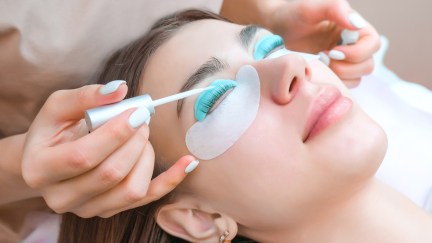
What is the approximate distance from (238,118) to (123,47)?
0.36 m

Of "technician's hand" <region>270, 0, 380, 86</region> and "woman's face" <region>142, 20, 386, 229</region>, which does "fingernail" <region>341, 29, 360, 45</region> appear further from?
"woman's face" <region>142, 20, 386, 229</region>

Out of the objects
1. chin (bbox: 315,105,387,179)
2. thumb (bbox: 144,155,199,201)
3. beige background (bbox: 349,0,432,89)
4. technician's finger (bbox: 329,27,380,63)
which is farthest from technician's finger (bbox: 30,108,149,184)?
beige background (bbox: 349,0,432,89)

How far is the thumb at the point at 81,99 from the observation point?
29.2 inches

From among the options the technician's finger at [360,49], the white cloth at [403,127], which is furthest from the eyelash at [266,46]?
the white cloth at [403,127]

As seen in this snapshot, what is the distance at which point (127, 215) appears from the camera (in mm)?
1054

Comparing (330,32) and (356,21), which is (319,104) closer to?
(356,21)

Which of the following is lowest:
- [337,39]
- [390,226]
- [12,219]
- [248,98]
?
[12,219]

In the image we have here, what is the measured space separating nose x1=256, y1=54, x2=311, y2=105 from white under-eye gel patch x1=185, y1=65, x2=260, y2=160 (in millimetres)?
19

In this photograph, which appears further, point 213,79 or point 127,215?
point 127,215

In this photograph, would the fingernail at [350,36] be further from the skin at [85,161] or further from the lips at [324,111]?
the skin at [85,161]

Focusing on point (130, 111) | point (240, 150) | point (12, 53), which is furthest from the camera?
point (12, 53)

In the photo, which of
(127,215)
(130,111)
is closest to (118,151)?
(130,111)

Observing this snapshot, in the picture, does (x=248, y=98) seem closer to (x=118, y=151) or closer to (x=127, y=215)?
(x=118, y=151)

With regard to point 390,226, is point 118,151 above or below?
above
